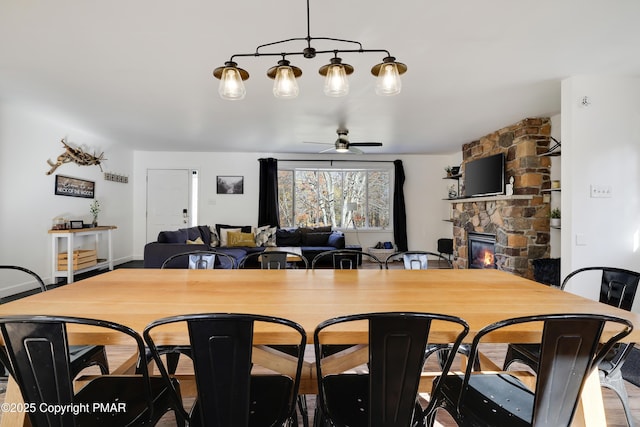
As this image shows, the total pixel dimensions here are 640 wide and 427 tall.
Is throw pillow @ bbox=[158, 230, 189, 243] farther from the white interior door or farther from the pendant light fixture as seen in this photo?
the pendant light fixture

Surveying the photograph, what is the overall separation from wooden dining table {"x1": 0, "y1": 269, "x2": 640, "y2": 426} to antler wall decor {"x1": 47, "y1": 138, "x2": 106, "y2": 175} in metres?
4.15

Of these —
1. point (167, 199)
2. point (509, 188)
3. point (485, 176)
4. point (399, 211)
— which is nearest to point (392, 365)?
point (509, 188)

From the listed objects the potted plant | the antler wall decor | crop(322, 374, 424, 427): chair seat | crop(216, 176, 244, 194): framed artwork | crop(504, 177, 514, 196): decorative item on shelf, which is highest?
the antler wall decor

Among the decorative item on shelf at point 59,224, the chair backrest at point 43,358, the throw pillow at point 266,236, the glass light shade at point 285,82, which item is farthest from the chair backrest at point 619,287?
the decorative item on shelf at point 59,224

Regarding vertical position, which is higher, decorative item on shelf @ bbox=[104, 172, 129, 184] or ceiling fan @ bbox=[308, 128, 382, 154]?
ceiling fan @ bbox=[308, 128, 382, 154]

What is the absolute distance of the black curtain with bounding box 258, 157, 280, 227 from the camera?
6949mm

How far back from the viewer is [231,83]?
1.66 meters

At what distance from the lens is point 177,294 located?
1412 millimetres

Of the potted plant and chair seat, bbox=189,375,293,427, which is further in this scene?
the potted plant

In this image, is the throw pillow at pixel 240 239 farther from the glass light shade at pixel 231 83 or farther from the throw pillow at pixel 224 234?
the glass light shade at pixel 231 83

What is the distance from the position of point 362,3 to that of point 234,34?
97 cm

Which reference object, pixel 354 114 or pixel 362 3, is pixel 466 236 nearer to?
pixel 354 114

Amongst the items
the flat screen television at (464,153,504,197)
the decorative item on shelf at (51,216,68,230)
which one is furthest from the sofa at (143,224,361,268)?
the flat screen television at (464,153,504,197)

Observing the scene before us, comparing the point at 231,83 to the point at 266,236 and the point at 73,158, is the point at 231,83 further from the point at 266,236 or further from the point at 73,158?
the point at 266,236
